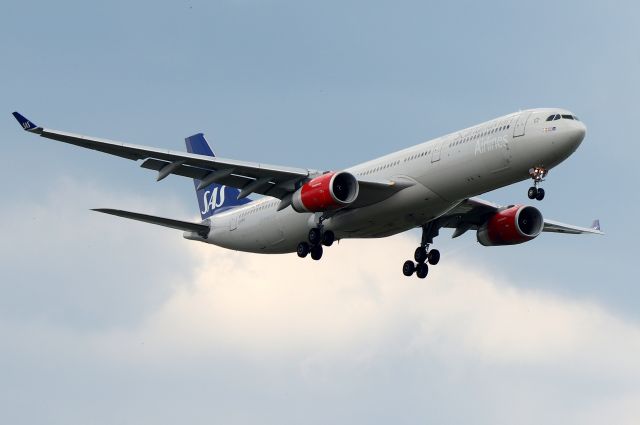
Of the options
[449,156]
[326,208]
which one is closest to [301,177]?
[326,208]

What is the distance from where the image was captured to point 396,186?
2306 inches

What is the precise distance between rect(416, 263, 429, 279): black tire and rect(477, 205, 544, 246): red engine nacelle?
10.3ft

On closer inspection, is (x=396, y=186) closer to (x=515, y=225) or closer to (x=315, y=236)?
(x=315, y=236)

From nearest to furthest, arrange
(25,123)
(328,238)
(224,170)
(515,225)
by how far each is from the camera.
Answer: (25,123) → (224,170) → (328,238) → (515,225)

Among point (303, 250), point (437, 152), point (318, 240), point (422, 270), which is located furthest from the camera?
point (422, 270)

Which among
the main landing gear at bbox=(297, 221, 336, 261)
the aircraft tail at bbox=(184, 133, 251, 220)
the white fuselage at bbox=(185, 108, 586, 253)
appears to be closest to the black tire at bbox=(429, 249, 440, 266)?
the white fuselage at bbox=(185, 108, 586, 253)

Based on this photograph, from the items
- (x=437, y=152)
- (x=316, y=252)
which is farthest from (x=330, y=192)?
(x=316, y=252)

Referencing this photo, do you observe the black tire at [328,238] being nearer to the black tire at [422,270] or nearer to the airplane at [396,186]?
A: the airplane at [396,186]

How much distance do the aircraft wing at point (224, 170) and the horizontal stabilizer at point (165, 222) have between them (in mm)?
3543

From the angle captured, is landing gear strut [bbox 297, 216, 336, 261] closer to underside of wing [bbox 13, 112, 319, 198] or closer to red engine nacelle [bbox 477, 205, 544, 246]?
underside of wing [bbox 13, 112, 319, 198]

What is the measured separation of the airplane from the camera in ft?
184

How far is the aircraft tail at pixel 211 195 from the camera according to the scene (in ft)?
234

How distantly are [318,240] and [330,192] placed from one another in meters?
4.31

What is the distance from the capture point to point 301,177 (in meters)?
60.9
